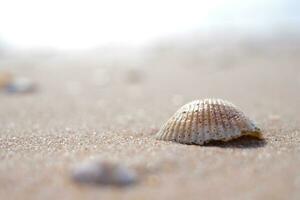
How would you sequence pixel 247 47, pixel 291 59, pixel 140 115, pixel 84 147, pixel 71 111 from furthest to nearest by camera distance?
1. pixel 247 47
2. pixel 291 59
3. pixel 71 111
4. pixel 140 115
5. pixel 84 147

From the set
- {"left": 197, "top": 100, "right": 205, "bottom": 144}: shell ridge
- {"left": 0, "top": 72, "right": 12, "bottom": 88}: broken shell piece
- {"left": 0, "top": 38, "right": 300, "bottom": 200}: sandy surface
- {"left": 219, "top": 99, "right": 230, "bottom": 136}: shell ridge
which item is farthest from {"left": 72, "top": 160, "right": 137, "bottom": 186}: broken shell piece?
{"left": 0, "top": 72, "right": 12, "bottom": 88}: broken shell piece

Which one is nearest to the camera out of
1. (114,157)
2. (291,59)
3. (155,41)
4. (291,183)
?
(291,183)

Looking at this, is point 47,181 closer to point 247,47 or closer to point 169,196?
point 169,196

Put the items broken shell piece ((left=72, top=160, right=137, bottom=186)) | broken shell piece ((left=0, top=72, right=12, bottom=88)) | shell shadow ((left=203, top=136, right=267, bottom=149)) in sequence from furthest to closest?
broken shell piece ((left=0, top=72, right=12, bottom=88)) < shell shadow ((left=203, top=136, right=267, bottom=149)) < broken shell piece ((left=72, top=160, right=137, bottom=186))

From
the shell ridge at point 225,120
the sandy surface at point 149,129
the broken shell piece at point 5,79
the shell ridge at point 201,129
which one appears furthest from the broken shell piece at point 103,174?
the broken shell piece at point 5,79

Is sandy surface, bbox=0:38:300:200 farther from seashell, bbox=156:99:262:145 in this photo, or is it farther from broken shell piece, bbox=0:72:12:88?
broken shell piece, bbox=0:72:12:88

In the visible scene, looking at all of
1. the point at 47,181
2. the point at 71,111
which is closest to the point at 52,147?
the point at 47,181
